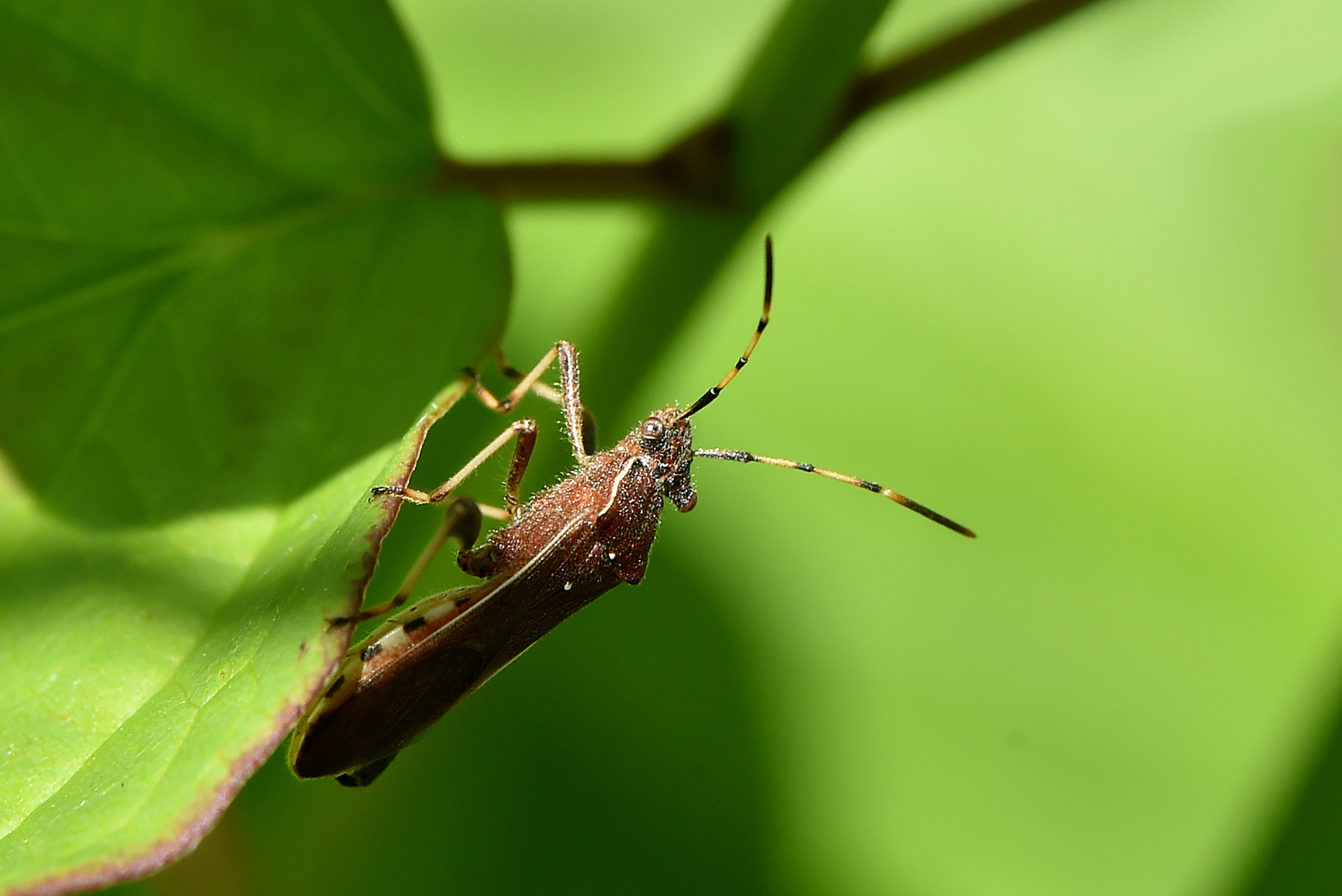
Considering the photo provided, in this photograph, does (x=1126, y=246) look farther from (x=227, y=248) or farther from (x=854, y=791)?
(x=227, y=248)

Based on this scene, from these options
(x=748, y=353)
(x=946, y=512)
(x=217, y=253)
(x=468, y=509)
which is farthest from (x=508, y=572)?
(x=946, y=512)

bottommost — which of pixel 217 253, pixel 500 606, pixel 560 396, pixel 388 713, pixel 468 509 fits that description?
pixel 388 713

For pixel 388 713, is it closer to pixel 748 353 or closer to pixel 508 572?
pixel 508 572

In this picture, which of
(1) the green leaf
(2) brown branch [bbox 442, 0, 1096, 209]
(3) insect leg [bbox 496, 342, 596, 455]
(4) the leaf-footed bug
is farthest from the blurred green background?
(1) the green leaf

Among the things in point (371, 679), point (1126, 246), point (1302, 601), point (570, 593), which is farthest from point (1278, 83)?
point (371, 679)

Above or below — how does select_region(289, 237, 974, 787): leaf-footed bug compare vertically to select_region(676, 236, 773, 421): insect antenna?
below

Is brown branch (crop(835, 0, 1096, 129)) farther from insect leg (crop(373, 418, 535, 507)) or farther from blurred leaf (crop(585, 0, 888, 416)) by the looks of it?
insect leg (crop(373, 418, 535, 507))

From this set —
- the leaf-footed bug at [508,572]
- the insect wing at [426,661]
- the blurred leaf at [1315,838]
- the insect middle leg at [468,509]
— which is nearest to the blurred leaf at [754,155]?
the leaf-footed bug at [508,572]

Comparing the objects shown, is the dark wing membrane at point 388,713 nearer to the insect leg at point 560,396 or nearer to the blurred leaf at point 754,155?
the insect leg at point 560,396

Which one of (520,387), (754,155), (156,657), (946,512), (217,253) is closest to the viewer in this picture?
Answer: (156,657)
